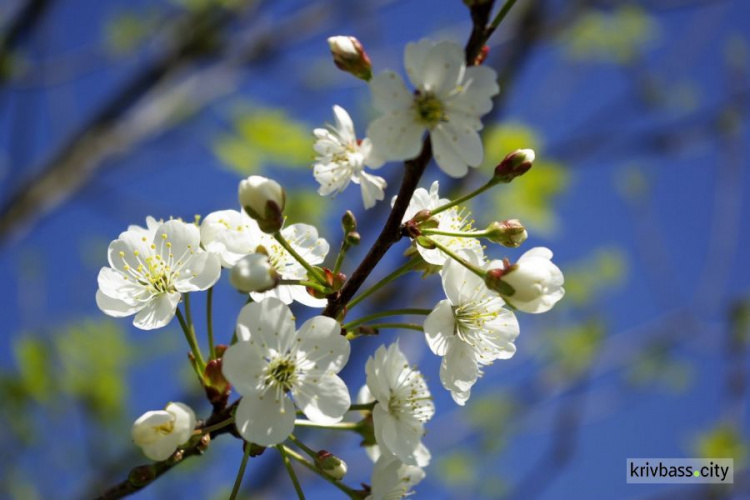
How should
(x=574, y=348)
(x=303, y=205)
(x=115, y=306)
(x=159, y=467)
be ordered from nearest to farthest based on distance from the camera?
1. (x=159, y=467)
2. (x=115, y=306)
3. (x=303, y=205)
4. (x=574, y=348)

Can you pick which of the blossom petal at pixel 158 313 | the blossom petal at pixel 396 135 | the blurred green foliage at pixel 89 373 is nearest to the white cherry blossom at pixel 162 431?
the blossom petal at pixel 158 313

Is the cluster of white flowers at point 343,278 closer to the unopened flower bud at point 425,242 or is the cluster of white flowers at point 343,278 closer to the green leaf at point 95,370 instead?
the unopened flower bud at point 425,242

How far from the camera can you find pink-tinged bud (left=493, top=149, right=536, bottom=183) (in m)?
1.39

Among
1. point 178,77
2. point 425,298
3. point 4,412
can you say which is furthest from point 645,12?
point 4,412

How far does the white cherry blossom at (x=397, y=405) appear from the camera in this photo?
53.0 inches

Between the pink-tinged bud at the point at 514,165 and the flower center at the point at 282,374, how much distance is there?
1.92 ft

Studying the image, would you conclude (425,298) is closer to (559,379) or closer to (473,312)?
(559,379)

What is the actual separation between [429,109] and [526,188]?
338cm

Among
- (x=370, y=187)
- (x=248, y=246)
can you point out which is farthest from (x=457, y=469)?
(x=248, y=246)

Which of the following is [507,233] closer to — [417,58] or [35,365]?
[417,58]

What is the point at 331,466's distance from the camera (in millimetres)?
1349

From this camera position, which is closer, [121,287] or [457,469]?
[121,287]

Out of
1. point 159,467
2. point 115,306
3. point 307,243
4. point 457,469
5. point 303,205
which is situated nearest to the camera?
point 159,467

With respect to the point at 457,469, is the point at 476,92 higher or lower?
higher
